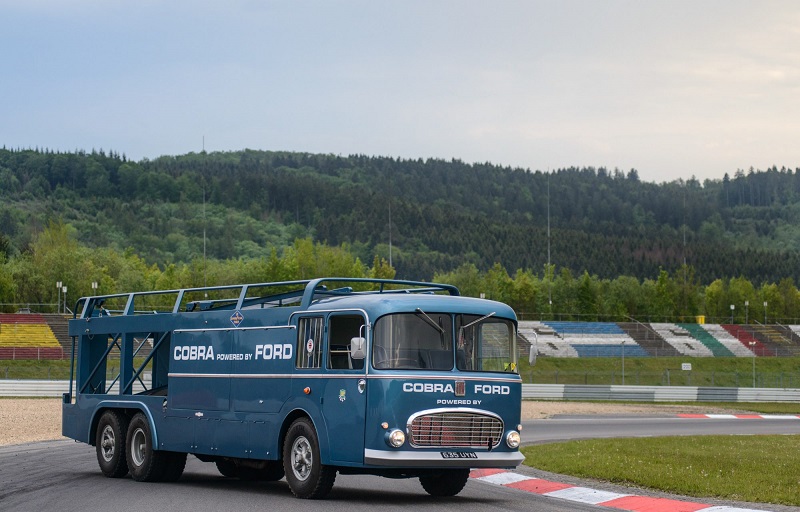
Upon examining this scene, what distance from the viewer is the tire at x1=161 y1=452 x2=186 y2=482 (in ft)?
66.3

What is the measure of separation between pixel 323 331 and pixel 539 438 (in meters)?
18.2

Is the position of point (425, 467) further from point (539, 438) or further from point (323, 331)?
point (539, 438)

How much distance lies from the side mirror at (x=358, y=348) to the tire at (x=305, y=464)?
4.58 feet

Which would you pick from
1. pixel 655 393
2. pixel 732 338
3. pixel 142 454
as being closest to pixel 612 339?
pixel 732 338

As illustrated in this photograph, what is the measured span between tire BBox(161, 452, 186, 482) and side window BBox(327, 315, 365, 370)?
4825mm

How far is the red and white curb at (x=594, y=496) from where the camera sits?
16644 millimetres

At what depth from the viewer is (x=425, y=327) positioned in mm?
16688

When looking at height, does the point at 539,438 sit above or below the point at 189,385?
below

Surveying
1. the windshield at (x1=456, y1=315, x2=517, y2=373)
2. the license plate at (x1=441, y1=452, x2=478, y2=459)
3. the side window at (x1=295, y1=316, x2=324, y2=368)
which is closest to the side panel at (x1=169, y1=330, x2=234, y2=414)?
the side window at (x1=295, y1=316, x2=324, y2=368)

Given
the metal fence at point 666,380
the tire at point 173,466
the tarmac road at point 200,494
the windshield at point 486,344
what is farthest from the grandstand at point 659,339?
the windshield at point 486,344

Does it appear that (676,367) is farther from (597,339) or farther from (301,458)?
(301,458)

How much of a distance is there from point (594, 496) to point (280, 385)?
5232mm

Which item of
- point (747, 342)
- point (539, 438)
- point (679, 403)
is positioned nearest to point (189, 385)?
point (539, 438)

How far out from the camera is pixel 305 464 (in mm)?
16734
